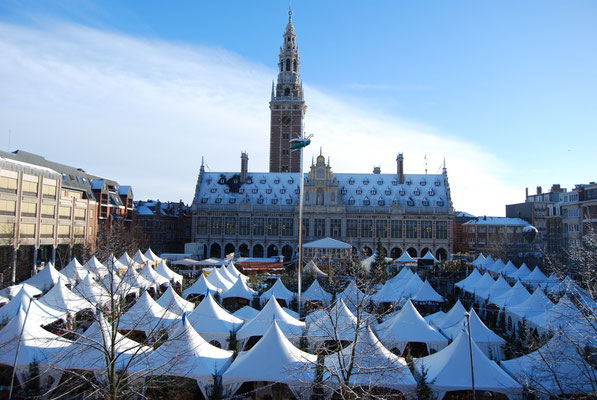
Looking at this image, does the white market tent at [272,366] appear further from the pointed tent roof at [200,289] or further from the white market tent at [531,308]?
the pointed tent roof at [200,289]

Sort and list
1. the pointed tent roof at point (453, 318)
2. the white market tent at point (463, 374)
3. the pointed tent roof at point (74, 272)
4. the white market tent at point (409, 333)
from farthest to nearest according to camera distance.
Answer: the pointed tent roof at point (74, 272)
the pointed tent roof at point (453, 318)
the white market tent at point (409, 333)
the white market tent at point (463, 374)

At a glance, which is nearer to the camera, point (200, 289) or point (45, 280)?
point (45, 280)

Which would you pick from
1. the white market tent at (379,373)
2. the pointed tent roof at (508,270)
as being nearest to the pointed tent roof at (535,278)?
the pointed tent roof at (508,270)

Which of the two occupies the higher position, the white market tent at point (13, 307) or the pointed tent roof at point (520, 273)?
the pointed tent roof at point (520, 273)

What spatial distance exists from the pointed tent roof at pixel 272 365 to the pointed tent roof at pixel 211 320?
473cm

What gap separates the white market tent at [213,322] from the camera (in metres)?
19.1

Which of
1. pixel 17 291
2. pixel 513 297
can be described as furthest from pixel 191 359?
pixel 513 297

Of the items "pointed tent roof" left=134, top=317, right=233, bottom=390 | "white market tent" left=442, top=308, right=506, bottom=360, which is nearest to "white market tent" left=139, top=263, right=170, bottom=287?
"pointed tent roof" left=134, top=317, right=233, bottom=390

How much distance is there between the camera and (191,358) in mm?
14188

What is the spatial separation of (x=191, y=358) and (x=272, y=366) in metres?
2.58

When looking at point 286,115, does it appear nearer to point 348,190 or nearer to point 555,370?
point 348,190

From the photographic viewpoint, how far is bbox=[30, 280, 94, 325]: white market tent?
18812 mm

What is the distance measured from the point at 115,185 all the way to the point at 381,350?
51993 millimetres

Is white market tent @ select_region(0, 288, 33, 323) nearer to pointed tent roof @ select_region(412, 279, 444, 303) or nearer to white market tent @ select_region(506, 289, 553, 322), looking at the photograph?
pointed tent roof @ select_region(412, 279, 444, 303)
